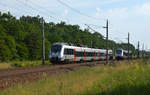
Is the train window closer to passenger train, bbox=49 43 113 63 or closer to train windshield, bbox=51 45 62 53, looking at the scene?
passenger train, bbox=49 43 113 63

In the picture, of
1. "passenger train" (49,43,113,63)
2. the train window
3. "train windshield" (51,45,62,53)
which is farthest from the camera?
the train window

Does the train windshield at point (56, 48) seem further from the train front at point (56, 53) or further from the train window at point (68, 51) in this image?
the train window at point (68, 51)

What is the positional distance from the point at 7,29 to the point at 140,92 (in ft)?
176

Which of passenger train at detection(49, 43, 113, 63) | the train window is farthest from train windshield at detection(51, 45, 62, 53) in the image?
the train window

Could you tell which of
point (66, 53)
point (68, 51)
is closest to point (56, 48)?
point (66, 53)

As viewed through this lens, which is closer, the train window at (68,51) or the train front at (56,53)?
the train front at (56,53)

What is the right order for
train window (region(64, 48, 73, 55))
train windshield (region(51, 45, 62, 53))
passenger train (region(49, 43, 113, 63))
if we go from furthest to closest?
1. train window (region(64, 48, 73, 55))
2. train windshield (region(51, 45, 62, 53))
3. passenger train (region(49, 43, 113, 63))

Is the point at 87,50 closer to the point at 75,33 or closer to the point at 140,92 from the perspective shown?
the point at 140,92

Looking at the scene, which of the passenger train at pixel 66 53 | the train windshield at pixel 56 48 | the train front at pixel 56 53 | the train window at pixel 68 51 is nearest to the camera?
the train front at pixel 56 53

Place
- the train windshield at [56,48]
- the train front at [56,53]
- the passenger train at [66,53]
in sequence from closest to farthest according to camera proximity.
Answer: the train front at [56,53]
the passenger train at [66,53]
the train windshield at [56,48]

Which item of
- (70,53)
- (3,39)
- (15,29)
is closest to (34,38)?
(15,29)

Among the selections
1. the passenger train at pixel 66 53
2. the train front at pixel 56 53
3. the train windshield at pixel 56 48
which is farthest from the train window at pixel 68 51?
the train front at pixel 56 53

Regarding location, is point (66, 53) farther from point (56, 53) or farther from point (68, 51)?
point (56, 53)

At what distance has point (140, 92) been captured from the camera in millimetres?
9062
